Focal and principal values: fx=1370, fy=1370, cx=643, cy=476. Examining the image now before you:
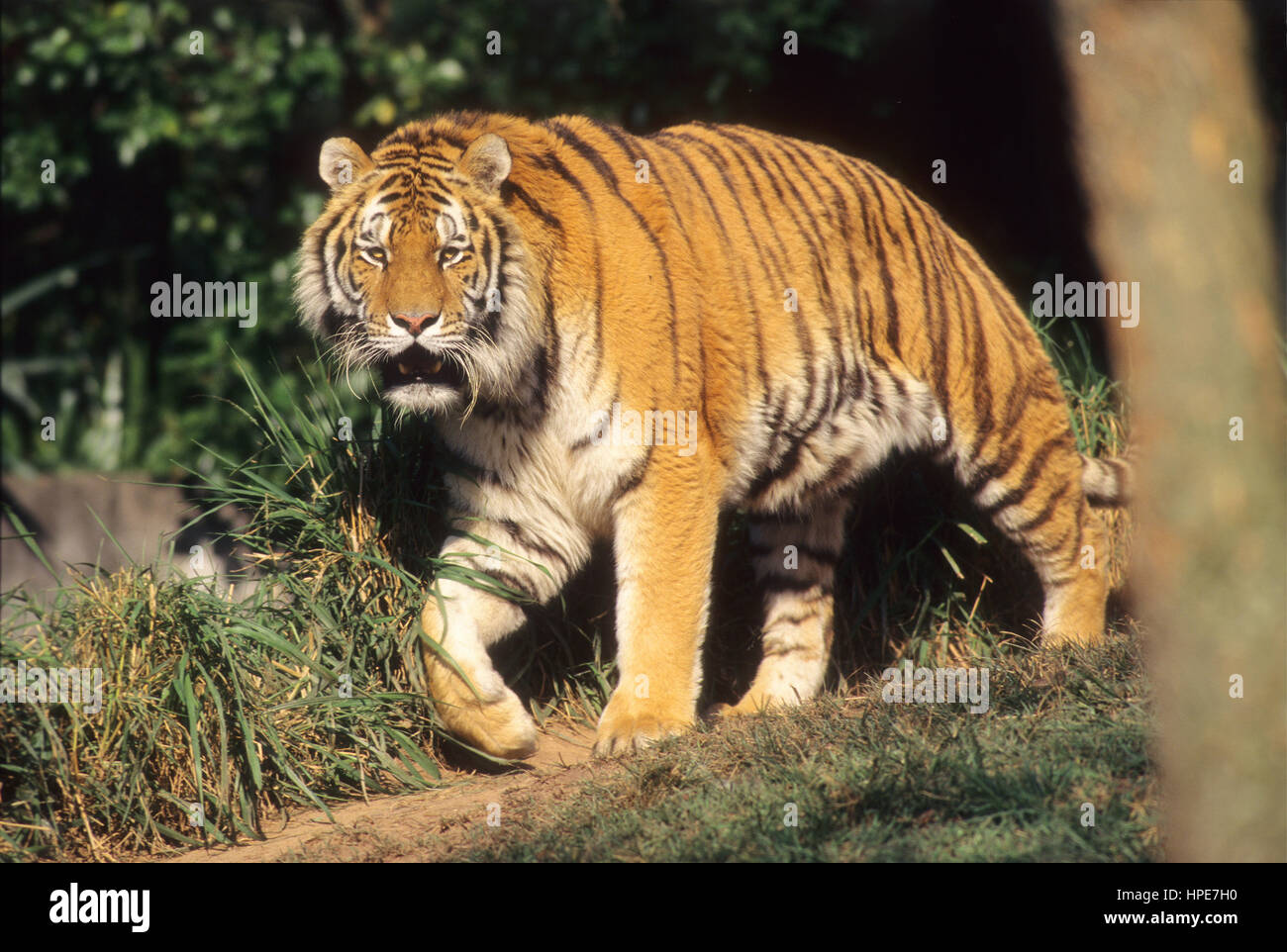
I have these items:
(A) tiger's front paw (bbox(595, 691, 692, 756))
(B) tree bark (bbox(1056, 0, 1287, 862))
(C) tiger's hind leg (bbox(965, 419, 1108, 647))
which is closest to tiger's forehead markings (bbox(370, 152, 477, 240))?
(A) tiger's front paw (bbox(595, 691, 692, 756))

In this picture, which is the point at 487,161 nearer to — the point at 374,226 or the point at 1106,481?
the point at 374,226

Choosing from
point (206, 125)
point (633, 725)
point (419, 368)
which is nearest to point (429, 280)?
point (419, 368)

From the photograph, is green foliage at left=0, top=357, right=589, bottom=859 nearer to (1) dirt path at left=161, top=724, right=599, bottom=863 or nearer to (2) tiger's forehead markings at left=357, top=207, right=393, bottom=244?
(1) dirt path at left=161, top=724, right=599, bottom=863

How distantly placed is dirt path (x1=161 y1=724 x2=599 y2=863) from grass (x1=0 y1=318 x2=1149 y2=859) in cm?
9

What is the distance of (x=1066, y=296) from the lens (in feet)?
20.7

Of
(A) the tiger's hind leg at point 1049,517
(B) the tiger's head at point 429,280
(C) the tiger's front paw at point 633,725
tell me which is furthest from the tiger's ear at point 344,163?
(A) the tiger's hind leg at point 1049,517

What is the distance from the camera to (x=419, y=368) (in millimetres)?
3887

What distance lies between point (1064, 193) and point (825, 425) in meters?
3.30

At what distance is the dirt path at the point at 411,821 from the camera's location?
3.53 meters

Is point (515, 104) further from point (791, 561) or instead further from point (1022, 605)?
point (1022, 605)

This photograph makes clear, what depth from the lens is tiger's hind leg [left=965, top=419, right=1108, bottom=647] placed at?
4902mm

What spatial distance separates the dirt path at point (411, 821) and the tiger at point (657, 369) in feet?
0.50

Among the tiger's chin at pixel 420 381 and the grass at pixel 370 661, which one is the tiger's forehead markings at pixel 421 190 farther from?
the grass at pixel 370 661
